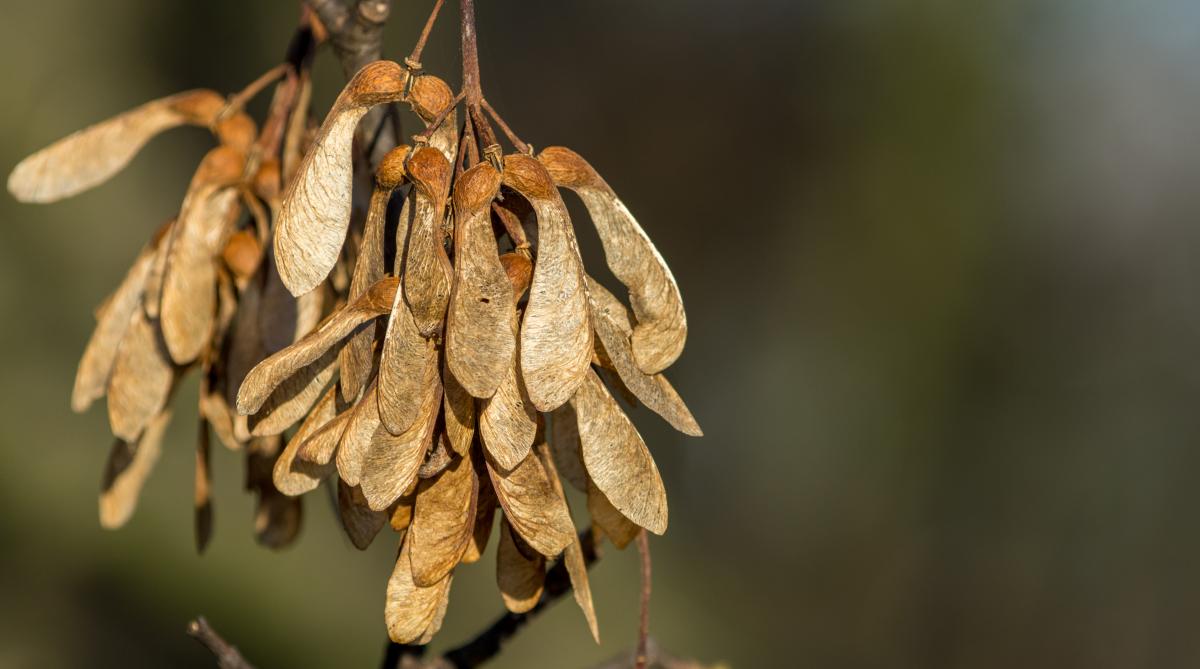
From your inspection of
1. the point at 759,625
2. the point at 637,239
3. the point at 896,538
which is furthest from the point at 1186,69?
the point at 637,239

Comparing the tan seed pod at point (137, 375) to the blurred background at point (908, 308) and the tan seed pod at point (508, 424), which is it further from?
the blurred background at point (908, 308)

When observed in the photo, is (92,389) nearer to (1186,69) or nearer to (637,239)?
(637,239)

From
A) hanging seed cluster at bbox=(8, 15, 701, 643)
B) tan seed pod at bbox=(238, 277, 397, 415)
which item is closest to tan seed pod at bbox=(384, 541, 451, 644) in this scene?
hanging seed cluster at bbox=(8, 15, 701, 643)

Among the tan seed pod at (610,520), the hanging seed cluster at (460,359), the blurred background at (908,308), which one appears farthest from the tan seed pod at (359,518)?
the blurred background at (908,308)

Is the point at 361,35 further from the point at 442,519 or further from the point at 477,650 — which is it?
the point at 477,650

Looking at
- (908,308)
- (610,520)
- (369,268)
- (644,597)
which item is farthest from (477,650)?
(908,308)

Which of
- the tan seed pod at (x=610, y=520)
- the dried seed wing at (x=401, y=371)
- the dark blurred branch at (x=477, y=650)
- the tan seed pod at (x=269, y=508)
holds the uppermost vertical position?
the dried seed wing at (x=401, y=371)
